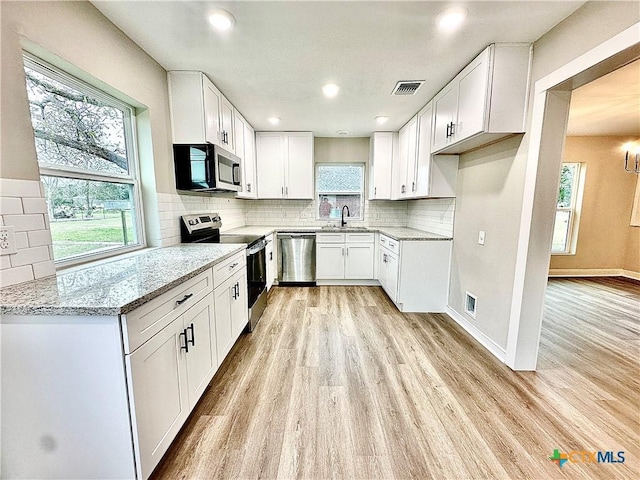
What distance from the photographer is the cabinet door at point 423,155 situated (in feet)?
9.64

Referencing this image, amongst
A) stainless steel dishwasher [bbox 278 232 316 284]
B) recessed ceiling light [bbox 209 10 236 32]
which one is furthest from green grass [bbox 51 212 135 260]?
stainless steel dishwasher [bbox 278 232 316 284]

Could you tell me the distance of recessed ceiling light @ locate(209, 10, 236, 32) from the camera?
156 centimetres

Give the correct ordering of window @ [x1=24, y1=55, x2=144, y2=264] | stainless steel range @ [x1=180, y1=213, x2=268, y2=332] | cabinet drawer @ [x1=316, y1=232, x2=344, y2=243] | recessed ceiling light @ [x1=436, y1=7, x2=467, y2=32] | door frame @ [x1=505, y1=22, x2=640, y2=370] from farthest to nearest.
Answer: cabinet drawer @ [x1=316, y1=232, x2=344, y2=243] < stainless steel range @ [x1=180, y1=213, x2=268, y2=332] < door frame @ [x1=505, y1=22, x2=640, y2=370] < recessed ceiling light @ [x1=436, y1=7, x2=467, y2=32] < window @ [x1=24, y1=55, x2=144, y2=264]

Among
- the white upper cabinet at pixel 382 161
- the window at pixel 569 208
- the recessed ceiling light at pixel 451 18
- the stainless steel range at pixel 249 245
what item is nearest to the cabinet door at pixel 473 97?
the recessed ceiling light at pixel 451 18

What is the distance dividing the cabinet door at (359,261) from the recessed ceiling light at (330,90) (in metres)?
2.07

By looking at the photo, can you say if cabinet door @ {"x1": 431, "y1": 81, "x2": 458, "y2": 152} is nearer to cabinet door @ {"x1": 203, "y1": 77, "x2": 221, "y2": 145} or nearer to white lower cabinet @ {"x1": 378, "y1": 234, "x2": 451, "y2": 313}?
white lower cabinet @ {"x1": 378, "y1": 234, "x2": 451, "y2": 313}

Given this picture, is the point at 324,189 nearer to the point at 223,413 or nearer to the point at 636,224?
the point at 223,413

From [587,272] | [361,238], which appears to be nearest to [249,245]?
[361,238]

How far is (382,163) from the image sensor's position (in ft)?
13.4

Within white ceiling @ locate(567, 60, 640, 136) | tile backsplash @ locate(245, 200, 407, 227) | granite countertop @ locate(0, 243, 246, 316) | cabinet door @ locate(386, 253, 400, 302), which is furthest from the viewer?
tile backsplash @ locate(245, 200, 407, 227)

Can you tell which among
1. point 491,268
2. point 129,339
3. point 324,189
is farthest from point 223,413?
point 324,189

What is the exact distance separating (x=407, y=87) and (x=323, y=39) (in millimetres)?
1113

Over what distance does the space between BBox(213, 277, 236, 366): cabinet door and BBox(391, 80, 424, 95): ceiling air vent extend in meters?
2.35

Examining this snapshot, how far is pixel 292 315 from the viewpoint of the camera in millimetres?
3074
